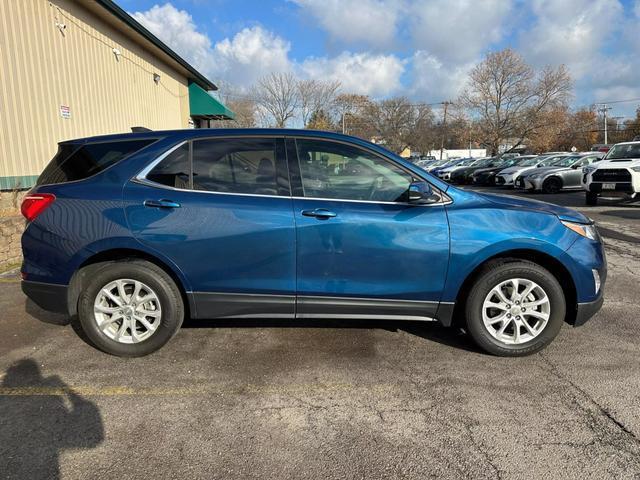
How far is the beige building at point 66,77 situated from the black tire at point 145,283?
5.72 meters

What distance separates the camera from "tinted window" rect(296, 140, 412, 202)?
347 cm

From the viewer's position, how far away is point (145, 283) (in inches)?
136

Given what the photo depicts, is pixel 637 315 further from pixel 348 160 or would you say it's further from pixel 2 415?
pixel 2 415

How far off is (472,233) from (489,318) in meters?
0.72

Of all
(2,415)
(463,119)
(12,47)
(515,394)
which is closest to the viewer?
(2,415)

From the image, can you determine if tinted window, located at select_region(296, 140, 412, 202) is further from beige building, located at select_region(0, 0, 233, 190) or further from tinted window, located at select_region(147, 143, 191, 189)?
beige building, located at select_region(0, 0, 233, 190)

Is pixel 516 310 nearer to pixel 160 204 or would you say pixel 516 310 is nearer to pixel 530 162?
pixel 160 204

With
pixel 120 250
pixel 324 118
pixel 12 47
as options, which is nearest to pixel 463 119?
pixel 324 118

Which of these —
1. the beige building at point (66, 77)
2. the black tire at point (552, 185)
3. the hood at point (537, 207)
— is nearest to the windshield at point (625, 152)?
the black tire at point (552, 185)

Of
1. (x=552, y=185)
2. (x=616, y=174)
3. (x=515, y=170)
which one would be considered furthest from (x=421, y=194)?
(x=515, y=170)

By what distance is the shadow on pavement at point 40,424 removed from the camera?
236 centimetres

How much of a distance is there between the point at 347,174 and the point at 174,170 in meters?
1.38

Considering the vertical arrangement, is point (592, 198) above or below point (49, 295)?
above

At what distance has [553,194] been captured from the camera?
17781mm
